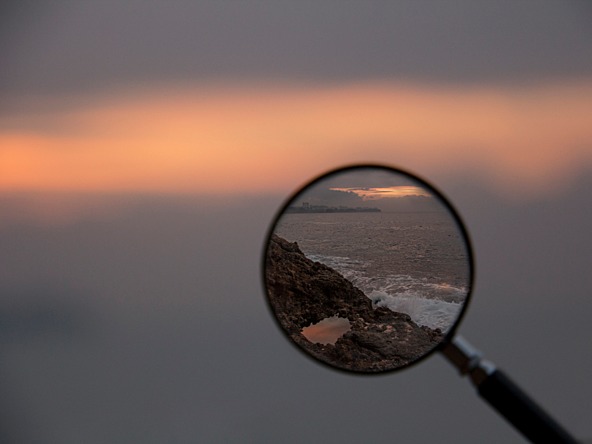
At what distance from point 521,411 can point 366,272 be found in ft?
5.03

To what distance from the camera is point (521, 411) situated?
187 centimetres

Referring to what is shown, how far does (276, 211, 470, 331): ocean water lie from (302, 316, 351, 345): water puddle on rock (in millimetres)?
217

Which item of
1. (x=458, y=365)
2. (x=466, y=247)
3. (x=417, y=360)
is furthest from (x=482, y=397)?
(x=466, y=247)

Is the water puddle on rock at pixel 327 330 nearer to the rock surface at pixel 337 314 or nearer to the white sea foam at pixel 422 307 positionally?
the rock surface at pixel 337 314

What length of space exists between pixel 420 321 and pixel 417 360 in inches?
13.1

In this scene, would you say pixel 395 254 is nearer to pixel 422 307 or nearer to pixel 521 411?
pixel 422 307

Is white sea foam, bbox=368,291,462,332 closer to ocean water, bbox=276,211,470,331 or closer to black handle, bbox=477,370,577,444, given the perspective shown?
ocean water, bbox=276,211,470,331

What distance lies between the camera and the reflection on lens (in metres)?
2.80

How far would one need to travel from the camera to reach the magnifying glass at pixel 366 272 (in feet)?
9.07

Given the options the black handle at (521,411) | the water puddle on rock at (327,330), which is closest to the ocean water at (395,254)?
the water puddle on rock at (327,330)

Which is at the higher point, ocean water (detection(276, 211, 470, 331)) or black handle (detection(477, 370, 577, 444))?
ocean water (detection(276, 211, 470, 331))

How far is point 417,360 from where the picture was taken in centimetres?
265

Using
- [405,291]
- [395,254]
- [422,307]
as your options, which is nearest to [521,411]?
[422,307]

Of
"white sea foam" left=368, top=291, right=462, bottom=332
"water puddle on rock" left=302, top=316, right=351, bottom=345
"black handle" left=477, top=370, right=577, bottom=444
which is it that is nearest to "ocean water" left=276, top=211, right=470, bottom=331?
"white sea foam" left=368, top=291, right=462, bottom=332
